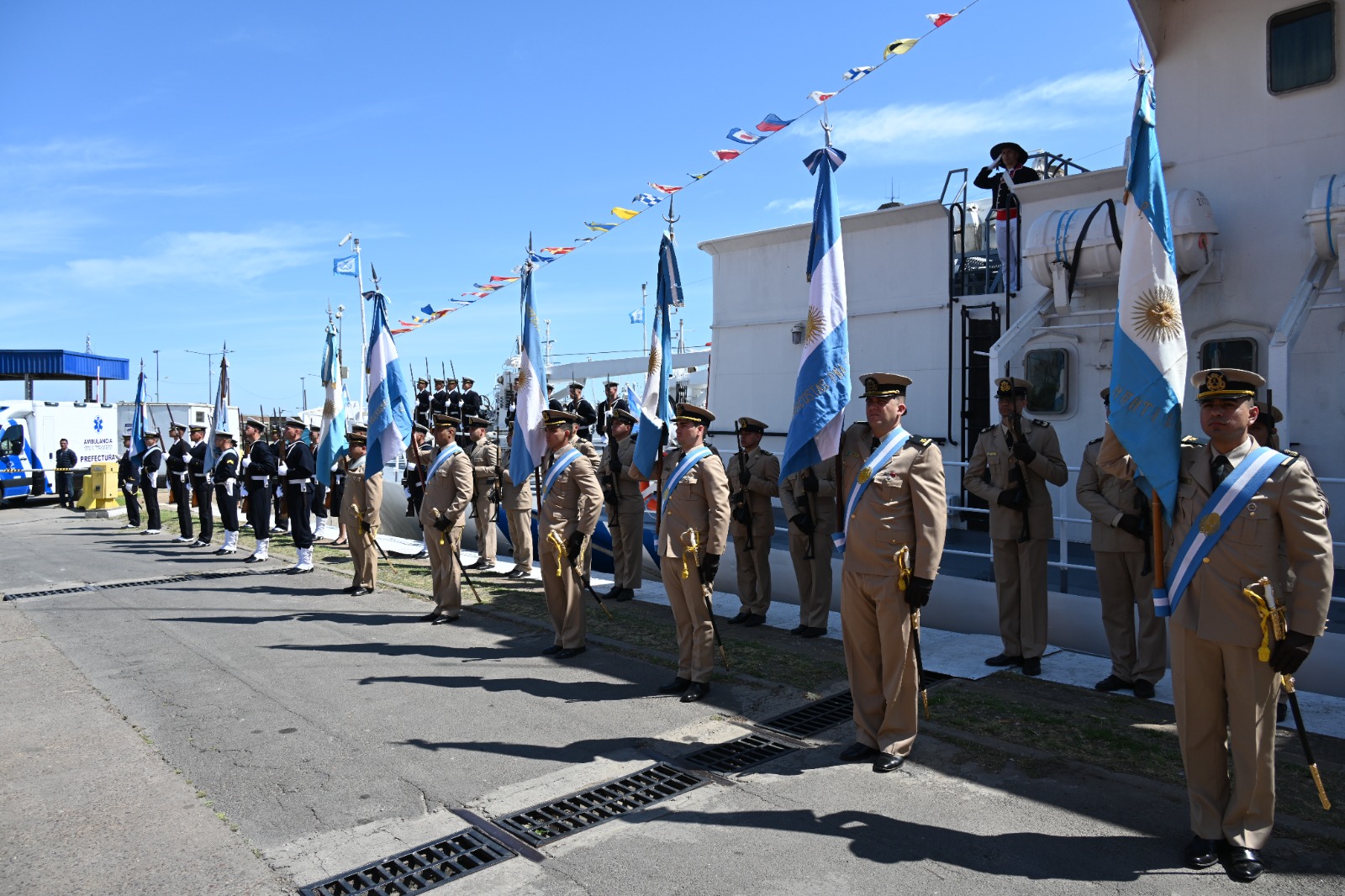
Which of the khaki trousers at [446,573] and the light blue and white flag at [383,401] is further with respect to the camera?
the light blue and white flag at [383,401]

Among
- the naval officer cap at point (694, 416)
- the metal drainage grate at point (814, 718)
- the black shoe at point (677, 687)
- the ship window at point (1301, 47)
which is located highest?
the ship window at point (1301, 47)

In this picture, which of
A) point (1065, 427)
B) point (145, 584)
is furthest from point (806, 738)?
point (145, 584)

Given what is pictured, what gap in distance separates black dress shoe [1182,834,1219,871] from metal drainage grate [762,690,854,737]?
2256mm

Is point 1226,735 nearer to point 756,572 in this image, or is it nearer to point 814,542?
point 814,542

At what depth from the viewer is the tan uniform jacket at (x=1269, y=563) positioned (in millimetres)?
3816

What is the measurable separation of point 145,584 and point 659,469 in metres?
7.62

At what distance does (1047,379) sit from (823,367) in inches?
192

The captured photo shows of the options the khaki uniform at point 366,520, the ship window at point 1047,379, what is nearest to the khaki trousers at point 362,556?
the khaki uniform at point 366,520

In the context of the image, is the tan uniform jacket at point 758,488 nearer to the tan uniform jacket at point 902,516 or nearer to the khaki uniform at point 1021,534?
the khaki uniform at point 1021,534

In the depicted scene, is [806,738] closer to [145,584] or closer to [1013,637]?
[1013,637]

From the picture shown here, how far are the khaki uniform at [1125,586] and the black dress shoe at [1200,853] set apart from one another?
2527 mm

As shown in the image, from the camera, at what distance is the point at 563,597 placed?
7891 mm

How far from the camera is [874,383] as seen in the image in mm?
5555

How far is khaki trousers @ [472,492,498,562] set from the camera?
12781 mm
